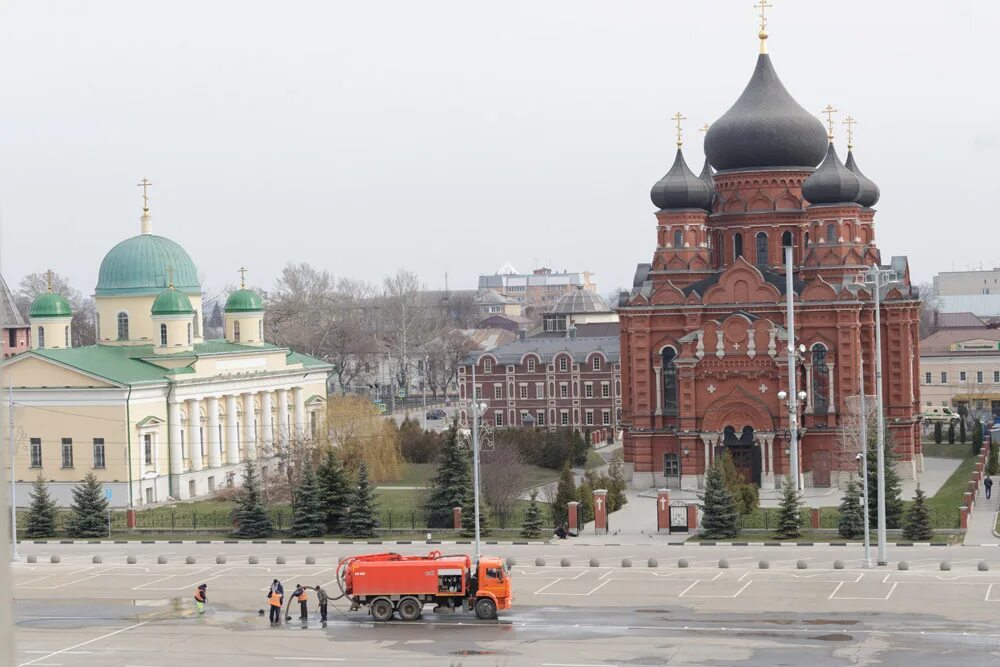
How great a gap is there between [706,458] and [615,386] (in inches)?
1147

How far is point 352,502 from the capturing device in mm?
48844

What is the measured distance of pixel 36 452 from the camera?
60.2 m

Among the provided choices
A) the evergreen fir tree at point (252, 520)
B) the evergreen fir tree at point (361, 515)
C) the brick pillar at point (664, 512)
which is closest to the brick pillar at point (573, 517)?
the brick pillar at point (664, 512)

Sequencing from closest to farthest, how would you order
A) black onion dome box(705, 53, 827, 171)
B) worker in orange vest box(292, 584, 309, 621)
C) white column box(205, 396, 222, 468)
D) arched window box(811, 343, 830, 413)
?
worker in orange vest box(292, 584, 309, 621)
arched window box(811, 343, 830, 413)
black onion dome box(705, 53, 827, 171)
white column box(205, 396, 222, 468)

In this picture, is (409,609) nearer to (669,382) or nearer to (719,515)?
(719,515)

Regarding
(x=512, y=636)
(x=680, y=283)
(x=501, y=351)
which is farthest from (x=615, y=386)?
(x=512, y=636)

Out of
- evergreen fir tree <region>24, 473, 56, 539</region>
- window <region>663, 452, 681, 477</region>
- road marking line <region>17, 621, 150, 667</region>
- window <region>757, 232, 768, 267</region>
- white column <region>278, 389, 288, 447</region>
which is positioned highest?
window <region>757, 232, 768, 267</region>

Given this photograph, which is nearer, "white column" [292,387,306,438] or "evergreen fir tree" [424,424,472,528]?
Answer: "evergreen fir tree" [424,424,472,528]

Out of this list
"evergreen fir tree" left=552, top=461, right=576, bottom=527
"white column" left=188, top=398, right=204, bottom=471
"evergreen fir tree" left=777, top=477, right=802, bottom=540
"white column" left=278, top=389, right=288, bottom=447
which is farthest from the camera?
"white column" left=278, top=389, right=288, bottom=447

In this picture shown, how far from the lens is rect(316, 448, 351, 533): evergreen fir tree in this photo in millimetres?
48906

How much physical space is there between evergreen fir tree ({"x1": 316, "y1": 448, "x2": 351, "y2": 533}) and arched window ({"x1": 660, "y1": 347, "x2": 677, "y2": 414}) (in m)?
17.5

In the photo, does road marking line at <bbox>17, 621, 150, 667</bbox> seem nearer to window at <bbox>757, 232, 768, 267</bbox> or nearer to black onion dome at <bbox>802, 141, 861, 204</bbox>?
black onion dome at <bbox>802, 141, 861, 204</bbox>

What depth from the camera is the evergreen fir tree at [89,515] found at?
5038 cm

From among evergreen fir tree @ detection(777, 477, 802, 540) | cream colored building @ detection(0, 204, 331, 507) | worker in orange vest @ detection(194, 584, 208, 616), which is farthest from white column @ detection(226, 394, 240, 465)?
worker in orange vest @ detection(194, 584, 208, 616)
